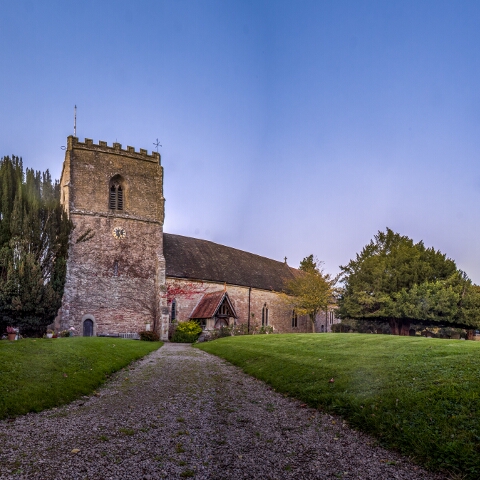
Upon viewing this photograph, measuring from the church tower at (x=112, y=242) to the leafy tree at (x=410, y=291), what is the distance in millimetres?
16648

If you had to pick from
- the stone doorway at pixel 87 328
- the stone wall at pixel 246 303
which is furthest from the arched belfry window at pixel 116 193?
the stone doorway at pixel 87 328

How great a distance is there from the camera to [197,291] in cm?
3316

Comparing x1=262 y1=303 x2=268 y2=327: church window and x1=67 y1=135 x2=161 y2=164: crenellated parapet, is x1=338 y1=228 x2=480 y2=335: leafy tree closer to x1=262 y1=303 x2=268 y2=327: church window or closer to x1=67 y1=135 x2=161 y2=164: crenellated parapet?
x1=262 y1=303 x2=268 y2=327: church window

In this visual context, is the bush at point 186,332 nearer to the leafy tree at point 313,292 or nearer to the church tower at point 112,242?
the church tower at point 112,242

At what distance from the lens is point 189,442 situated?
579 cm

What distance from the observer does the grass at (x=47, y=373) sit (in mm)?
7767

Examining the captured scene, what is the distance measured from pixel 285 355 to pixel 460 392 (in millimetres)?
7688

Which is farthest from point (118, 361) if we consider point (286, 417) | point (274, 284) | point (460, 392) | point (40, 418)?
point (274, 284)

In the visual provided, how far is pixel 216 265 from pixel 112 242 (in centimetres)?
1062

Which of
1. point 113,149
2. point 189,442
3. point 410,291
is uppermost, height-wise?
point 113,149

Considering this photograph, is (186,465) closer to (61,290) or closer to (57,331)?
(61,290)

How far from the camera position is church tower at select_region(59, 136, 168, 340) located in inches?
1125

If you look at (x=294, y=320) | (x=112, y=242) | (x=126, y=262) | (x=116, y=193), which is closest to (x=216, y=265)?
(x=126, y=262)

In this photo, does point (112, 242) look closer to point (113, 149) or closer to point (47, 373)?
point (113, 149)
